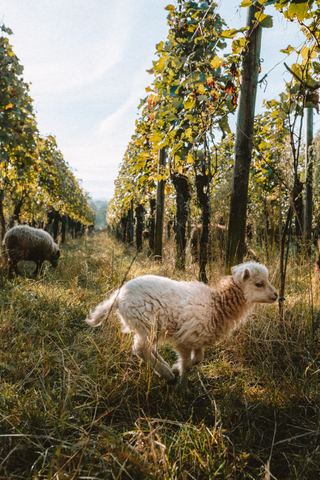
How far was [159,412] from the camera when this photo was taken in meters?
2.00

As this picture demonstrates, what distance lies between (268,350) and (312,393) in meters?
0.69

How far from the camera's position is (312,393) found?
2.03 meters

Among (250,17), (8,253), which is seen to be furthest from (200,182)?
(8,253)

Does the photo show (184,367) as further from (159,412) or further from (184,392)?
(159,412)

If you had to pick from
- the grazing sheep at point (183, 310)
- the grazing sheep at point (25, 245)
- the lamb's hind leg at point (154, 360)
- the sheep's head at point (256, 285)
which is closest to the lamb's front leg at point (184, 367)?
the grazing sheep at point (183, 310)

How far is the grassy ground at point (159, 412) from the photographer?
4.57ft

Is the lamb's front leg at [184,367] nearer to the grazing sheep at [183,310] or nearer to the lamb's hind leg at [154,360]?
the grazing sheep at [183,310]

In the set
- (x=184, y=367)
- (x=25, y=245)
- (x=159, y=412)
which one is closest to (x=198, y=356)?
(x=184, y=367)

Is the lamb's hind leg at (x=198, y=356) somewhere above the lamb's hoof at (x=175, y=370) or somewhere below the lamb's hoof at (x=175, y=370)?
above

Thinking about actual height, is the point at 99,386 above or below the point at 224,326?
below

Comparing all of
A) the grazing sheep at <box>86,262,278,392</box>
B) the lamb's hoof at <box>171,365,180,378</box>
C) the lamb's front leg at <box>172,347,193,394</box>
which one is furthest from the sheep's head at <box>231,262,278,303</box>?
the lamb's hoof at <box>171,365,180,378</box>

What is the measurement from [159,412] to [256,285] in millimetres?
1446

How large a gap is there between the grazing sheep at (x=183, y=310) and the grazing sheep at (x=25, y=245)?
14.6ft

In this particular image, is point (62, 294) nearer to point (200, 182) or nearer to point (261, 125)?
point (200, 182)
